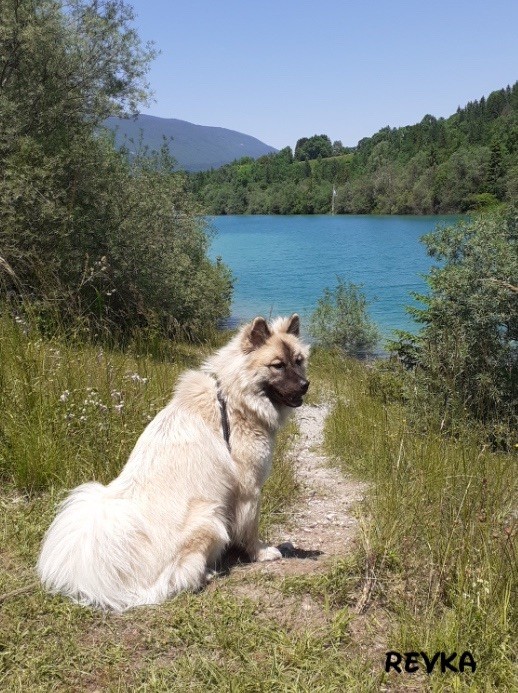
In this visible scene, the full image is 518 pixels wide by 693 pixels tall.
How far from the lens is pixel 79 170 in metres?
15.1

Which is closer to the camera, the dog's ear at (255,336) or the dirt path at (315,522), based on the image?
the dirt path at (315,522)

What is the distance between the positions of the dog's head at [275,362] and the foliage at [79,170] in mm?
7264

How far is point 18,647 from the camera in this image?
9.87 feet

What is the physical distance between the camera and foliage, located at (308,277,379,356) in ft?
76.2

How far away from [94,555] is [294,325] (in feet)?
7.59

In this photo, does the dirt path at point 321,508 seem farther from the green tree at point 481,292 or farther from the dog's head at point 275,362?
the green tree at point 481,292

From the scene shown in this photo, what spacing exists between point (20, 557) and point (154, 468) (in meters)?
1.03

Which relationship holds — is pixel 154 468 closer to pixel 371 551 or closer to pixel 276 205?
pixel 371 551

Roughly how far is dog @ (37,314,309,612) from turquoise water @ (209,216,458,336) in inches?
485

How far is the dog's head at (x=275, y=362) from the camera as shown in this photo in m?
4.44

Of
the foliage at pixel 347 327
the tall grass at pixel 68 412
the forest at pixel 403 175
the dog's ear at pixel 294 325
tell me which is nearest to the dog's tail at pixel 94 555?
the tall grass at pixel 68 412

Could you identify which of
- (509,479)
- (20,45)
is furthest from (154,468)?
(20,45)

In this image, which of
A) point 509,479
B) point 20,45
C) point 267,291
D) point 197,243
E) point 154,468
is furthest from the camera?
point 267,291

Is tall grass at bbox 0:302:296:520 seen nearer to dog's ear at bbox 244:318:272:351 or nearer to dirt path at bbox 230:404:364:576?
dirt path at bbox 230:404:364:576
